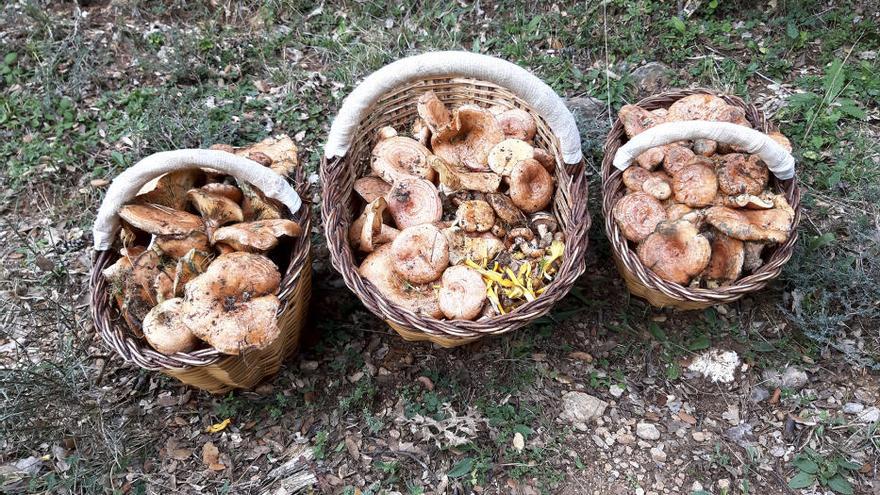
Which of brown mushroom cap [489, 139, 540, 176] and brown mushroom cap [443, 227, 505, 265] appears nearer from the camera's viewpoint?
brown mushroom cap [443, 227, 505, 265]

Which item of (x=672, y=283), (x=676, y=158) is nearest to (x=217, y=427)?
(x=672, y=283)

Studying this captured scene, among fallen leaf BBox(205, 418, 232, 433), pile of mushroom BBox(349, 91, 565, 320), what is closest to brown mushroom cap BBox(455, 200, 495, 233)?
pile of mushroom BBox(349, 91, 565, 320)

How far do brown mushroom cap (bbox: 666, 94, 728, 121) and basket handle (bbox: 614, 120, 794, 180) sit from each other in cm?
58

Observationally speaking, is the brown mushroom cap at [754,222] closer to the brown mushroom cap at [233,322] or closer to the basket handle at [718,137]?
the basket handle at [718,137]

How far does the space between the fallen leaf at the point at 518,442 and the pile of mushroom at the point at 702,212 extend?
124 cm

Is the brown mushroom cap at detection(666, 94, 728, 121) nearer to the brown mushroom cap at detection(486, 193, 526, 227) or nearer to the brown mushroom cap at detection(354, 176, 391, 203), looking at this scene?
the brown mushroom cap at detection(486, 193, 526, 227)

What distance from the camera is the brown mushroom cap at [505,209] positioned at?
12.2 feet

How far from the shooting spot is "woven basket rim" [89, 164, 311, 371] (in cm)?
307

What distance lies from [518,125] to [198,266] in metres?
2.15

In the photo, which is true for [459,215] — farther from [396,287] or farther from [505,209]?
[396,287]

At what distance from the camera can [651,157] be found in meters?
3.84

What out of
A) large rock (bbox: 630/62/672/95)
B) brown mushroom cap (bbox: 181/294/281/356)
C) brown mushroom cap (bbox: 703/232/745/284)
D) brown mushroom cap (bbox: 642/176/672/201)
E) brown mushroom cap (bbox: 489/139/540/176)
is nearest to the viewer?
brown mushroom cap (bbox: 181/294/281/356)

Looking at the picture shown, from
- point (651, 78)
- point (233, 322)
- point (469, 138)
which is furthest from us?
point (651, 78)

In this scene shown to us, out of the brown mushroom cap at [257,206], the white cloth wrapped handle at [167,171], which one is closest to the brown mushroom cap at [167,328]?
the white cloth wrapped handle at [167,171]
